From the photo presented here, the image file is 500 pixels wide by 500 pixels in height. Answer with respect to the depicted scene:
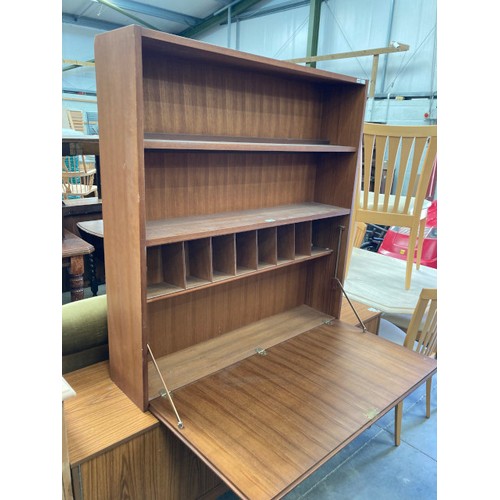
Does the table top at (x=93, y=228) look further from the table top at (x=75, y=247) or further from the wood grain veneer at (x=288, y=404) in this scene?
the wood grain veneer at (x=288, y=404)

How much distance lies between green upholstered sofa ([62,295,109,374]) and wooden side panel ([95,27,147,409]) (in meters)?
0.17

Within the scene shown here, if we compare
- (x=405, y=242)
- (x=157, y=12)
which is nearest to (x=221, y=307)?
(x=405, y=242)

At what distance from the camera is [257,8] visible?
8.08 m

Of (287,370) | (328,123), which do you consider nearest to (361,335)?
(287,370)

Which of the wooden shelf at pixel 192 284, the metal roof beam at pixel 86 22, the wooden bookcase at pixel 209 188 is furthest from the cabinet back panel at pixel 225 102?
the metal roof beam at pixel 86 22

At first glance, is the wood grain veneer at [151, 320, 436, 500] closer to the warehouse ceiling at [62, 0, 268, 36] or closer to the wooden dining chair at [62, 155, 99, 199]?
the wooden dining chair at [62, 155, 99, 199]

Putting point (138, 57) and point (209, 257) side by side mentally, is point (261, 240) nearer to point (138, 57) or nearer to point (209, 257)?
point (209, 257)

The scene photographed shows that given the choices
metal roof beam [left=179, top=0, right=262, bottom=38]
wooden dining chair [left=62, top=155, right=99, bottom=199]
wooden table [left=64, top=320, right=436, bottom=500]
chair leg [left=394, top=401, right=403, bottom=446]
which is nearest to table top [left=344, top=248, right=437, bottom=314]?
chair leg [left=394, top=401, right=403, bottom=446]

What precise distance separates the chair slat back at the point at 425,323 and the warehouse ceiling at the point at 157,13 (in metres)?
7.78

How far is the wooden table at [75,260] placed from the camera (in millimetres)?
2734

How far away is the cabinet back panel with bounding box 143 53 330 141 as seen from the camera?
Result: 1.51m

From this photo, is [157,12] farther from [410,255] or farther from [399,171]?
[410,255]
